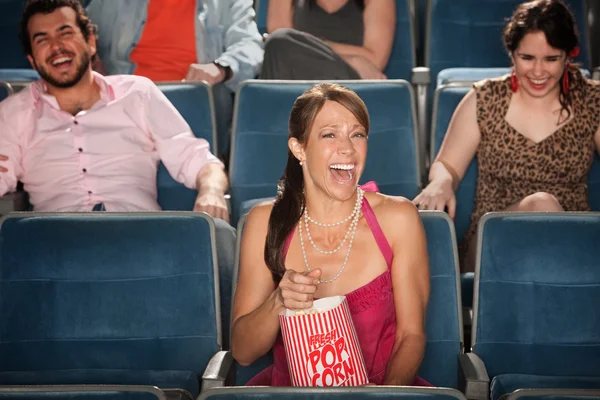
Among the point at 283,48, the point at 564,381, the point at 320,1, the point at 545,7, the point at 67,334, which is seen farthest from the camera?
the point at 320,1

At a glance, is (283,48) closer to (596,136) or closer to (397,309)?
(596,136)

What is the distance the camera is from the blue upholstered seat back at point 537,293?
1804 mm

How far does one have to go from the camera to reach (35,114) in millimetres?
2467

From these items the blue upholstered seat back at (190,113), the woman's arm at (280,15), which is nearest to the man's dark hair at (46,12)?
the blue upholstered seat back at (190,113)

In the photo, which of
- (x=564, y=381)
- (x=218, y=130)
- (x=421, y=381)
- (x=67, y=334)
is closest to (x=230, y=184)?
(x=218, y=130)

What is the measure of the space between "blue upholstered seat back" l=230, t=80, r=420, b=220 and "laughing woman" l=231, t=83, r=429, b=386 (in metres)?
0.56

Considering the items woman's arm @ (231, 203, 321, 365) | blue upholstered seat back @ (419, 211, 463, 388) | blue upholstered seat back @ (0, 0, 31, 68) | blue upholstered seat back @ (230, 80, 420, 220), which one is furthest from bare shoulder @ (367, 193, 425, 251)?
blue upholstered seat back @ (0, 0, 31, 68)

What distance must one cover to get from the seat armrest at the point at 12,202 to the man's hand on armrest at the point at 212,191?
0.45 meters

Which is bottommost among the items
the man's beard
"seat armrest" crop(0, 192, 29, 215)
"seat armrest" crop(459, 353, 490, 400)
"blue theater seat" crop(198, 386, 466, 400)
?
"seat armrest" crop(459, 353, 490, 400)

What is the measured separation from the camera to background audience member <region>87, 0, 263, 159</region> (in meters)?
3.01

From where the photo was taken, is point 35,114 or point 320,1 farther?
point 320,1

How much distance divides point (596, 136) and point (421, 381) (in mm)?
979

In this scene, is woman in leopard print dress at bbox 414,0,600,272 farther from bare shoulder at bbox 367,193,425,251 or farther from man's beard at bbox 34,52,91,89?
man's beard at bbox 34,52,91,89

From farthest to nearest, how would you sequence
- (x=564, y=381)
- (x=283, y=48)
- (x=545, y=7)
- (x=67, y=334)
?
1. (x=283, y=48)
2. (x=545, y=7)
3. (x=67, y=334)
4. (x=564, y=381)
